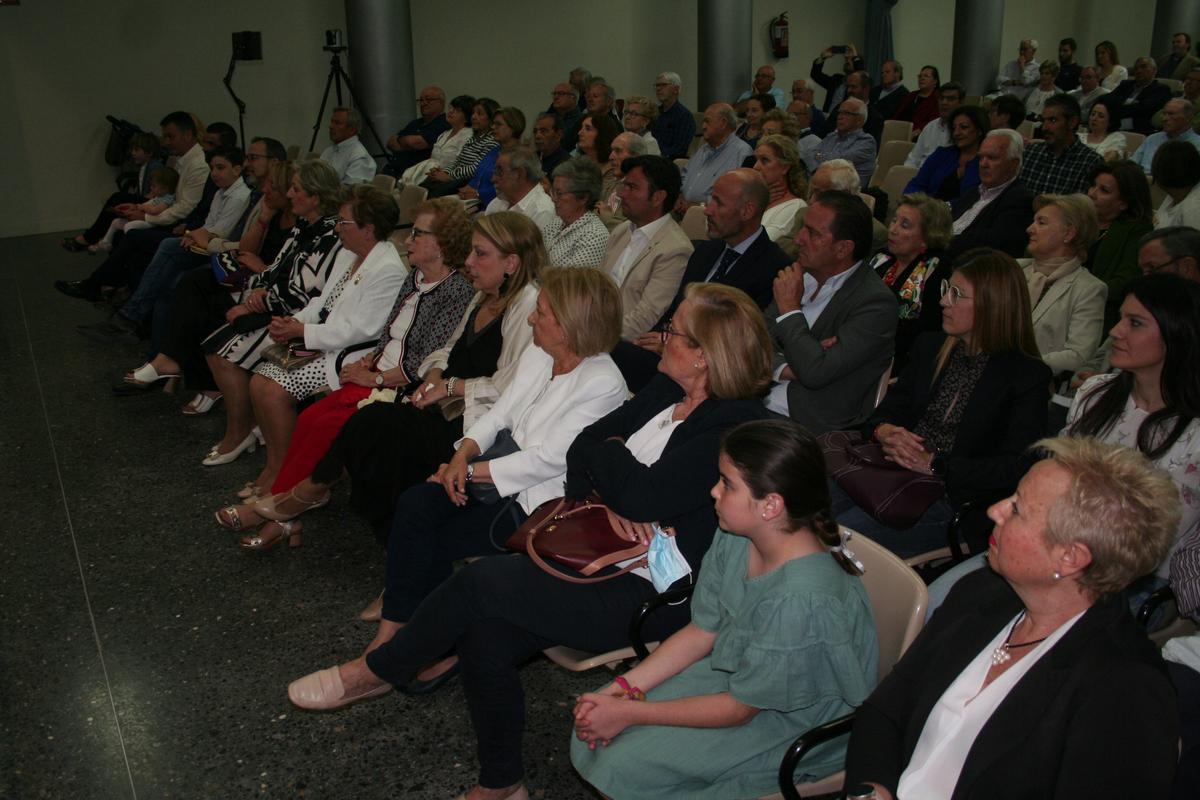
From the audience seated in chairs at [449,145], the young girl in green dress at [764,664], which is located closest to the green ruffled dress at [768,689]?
the young girl in green dress at [764,664]

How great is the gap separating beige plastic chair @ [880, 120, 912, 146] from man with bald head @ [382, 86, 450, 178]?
13.0 ft

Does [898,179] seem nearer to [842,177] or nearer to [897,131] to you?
[842,177]

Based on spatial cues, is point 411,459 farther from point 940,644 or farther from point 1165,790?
point 1165,790

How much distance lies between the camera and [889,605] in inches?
76.8

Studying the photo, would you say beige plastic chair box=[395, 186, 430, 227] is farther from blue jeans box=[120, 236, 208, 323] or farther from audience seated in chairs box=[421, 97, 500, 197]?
blue jeans box=[120, 236, 208, 323]

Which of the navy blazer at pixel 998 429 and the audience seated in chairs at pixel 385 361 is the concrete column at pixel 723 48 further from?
the navy blazer at pixel 998 429

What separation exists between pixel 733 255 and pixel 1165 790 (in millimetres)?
2892

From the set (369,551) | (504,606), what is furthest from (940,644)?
(369,551)

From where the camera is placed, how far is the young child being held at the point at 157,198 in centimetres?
728

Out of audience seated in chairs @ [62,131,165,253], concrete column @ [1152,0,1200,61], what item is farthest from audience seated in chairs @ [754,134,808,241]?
concrete column @ [1152,0,1200,61]

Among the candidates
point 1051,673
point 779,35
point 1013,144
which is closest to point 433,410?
point 1051,673

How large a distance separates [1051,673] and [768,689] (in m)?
0.48

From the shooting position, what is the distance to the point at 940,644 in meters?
1.71

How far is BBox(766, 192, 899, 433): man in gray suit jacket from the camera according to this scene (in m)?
3.17
